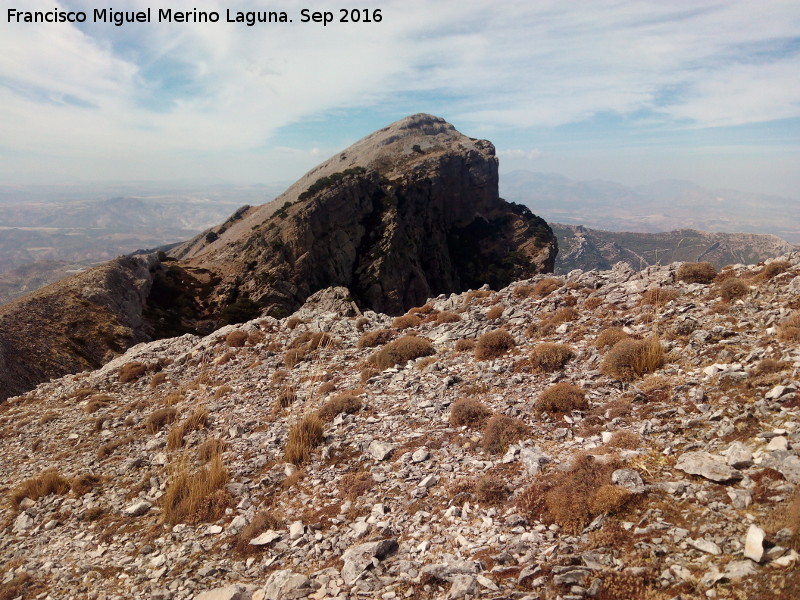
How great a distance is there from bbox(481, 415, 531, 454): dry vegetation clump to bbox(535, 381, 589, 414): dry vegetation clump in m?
1.05

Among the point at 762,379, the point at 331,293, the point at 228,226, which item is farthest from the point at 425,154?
the point at 762,379

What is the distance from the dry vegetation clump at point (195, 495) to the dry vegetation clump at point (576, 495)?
289 inches

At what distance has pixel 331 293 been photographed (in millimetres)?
45000

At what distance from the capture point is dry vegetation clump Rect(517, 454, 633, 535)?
7.09m

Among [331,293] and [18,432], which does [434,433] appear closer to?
[18,432]

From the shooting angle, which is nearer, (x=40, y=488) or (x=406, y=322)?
(x=40, y=488)

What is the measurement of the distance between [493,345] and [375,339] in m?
6.86

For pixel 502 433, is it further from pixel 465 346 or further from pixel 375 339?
pixel 375 339

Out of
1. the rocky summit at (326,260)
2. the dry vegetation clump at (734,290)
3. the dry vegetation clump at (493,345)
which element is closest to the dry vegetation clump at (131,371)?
the rocky summit at (326,260)

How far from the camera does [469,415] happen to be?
1187 cm

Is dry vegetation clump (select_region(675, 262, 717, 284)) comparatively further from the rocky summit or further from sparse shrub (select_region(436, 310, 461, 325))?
the rocky summit

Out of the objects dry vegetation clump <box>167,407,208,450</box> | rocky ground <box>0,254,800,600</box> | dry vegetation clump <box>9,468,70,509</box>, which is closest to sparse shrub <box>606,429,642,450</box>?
rocky ground <box>0,254,800,600</box>

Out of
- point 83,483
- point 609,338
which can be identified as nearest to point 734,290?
point 609,338

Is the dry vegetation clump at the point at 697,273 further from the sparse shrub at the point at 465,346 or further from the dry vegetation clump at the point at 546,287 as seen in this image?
the sparse shrub at the point at 465,346
